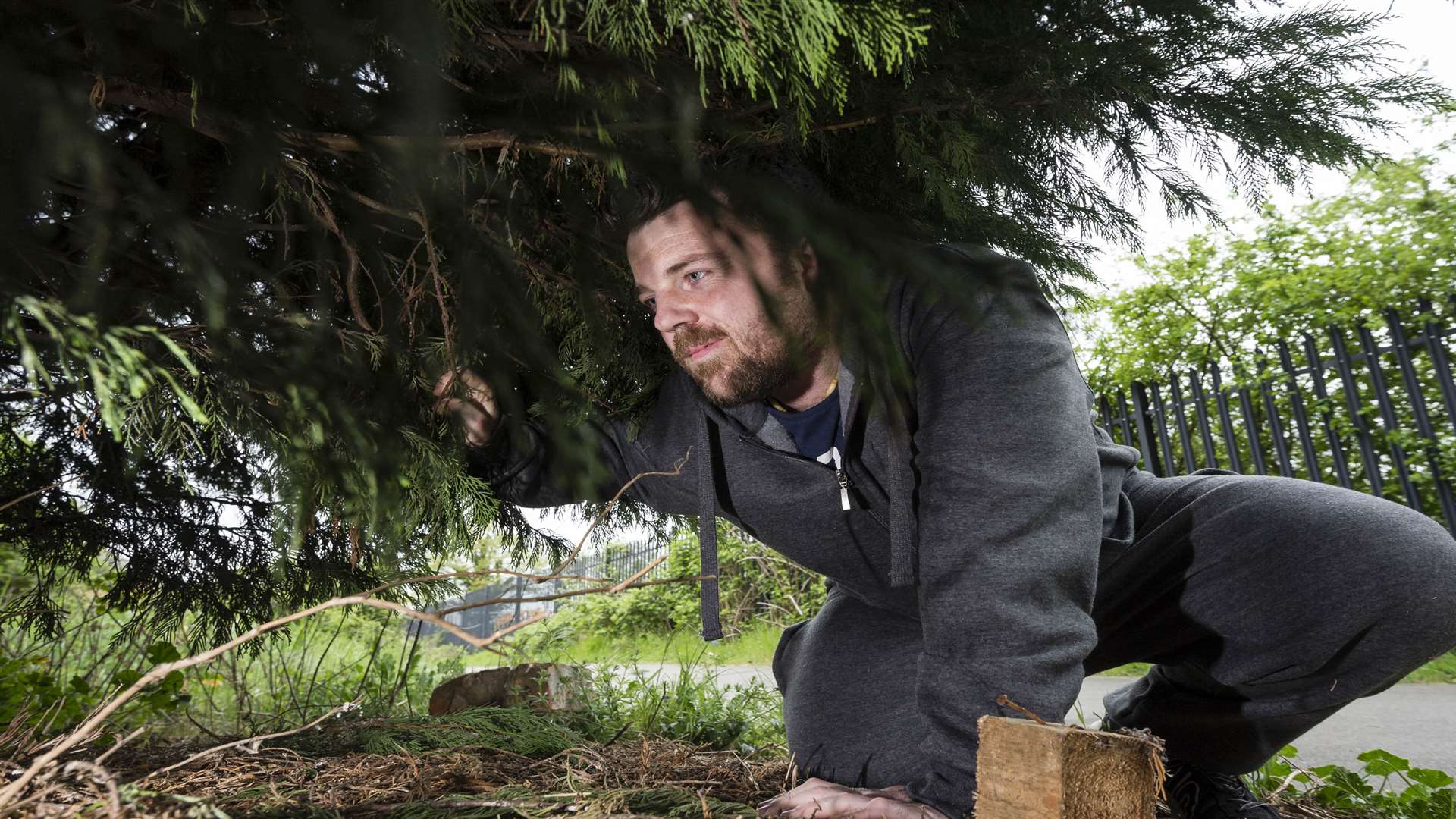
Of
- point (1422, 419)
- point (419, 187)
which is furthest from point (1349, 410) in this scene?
point (419, 187)

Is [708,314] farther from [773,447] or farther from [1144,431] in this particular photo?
[1144,431]

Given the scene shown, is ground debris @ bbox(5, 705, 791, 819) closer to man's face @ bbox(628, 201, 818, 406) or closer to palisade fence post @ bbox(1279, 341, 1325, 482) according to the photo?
man's face @ bbox(628, 201, 818, 406)

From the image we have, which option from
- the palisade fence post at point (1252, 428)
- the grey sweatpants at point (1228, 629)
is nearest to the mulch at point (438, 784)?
the grey sweatpants at point (1228, 629)

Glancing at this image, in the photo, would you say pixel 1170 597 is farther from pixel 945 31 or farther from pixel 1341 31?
pixel 945 31

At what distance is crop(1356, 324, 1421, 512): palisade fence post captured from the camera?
200 inches

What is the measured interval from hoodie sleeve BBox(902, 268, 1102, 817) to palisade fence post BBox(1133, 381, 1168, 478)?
493 cm

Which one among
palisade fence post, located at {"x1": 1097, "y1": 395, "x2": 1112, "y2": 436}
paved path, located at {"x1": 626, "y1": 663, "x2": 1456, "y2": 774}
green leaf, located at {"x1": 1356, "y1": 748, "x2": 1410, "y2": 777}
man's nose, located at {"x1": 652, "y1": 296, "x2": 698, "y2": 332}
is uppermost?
man's nose, located at {"x1": 652, "y1": 296, "x2": 698, "y2": 332}

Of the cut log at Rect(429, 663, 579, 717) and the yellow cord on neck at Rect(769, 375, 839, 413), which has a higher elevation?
the yellow cord on neck at Rect(769, 375, 839, 413)

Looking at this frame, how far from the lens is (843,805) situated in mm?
1615

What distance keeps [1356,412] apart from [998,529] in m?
5.06

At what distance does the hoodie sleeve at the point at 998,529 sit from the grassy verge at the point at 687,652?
7.20 ft

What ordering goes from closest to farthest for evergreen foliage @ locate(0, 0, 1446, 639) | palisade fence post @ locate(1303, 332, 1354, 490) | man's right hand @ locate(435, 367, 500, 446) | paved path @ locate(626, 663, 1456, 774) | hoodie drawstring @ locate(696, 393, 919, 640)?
1. evergreen foliage @ locate(0, 0, 1446, 639)
2. hoodie drawstring @ locate(696, 393, 919, 640)
3. man's right hand @ locate(435, 367, 500, 446)
4. paved path @ locate(626, 663, 1456, 774)
5. palisade fence post @ locate(1303, 332, 1354, 490)

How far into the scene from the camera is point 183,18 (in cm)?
103

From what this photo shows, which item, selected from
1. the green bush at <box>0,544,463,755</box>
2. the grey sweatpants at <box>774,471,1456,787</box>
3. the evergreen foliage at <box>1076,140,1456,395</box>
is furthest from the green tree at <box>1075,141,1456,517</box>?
the green bush at <box>0,544,463,755</box>
